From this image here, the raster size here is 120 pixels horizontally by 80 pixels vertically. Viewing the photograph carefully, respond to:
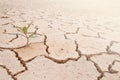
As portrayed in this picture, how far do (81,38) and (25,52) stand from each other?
81cm

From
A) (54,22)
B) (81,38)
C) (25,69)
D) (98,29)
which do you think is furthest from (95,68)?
(54,22)

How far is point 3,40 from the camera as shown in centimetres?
225

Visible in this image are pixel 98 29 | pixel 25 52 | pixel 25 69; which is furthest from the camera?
pixel 98 29

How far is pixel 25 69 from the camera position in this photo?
165 centimetres

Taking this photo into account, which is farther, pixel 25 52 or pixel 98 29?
pixel 98 29

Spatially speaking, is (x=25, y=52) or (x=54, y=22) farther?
(x=54, y=22)

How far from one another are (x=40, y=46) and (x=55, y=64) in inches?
17.7

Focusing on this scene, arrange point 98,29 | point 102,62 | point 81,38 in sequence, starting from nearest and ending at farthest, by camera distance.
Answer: point 102,62
point 81,38
point 98,29

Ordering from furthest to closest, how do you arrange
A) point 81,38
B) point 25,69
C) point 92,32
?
point 92,32
point 81,38
point 25,69

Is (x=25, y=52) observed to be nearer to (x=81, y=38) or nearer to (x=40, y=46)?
(x=40, y=46)

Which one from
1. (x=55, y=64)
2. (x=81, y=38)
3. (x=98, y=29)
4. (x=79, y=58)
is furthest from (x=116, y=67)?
(x=98, y=29)

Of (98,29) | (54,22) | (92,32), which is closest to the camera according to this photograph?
(92,32)

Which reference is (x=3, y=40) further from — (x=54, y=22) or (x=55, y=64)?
(x=54, y=22)

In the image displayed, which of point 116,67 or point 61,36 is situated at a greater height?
point 61,36
